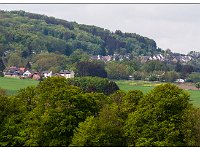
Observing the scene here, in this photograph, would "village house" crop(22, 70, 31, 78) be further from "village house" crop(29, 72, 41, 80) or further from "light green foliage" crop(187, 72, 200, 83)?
"light green foliage" crop(187, 72, 200, 83)

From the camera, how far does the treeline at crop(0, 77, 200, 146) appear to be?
38500 millimetres

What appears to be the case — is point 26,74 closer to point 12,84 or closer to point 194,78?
point 12,84

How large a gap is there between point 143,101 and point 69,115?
584 centimetres

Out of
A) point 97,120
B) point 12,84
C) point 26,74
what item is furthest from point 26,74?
point 97,120

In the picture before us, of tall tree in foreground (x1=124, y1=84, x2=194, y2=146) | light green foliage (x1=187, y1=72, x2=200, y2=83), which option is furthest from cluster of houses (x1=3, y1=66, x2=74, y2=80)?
tall tree in foreground (x1=124, y1=84, x2=194, y2=146)

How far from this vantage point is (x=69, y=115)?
41.7 metres

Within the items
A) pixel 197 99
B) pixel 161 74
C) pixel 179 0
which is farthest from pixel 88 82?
pixel 179 0

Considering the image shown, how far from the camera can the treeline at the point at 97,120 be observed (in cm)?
3850

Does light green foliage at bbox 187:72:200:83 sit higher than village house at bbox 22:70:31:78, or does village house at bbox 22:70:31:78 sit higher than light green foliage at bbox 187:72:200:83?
village house at bbox 22:70:31:78

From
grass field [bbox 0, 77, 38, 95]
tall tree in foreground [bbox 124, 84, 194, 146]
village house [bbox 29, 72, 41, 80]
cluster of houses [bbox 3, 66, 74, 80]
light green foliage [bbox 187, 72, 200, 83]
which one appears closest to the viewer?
tall tree in foreground [bbox 124, 84, 194, 146]

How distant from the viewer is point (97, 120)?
40.1 m

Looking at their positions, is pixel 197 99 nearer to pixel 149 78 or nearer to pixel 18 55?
pixel 149 78

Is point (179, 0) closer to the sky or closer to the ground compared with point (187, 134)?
closer to the sky

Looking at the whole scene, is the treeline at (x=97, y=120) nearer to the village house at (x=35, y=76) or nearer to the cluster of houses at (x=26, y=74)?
the village house at (x=35, y=76)
